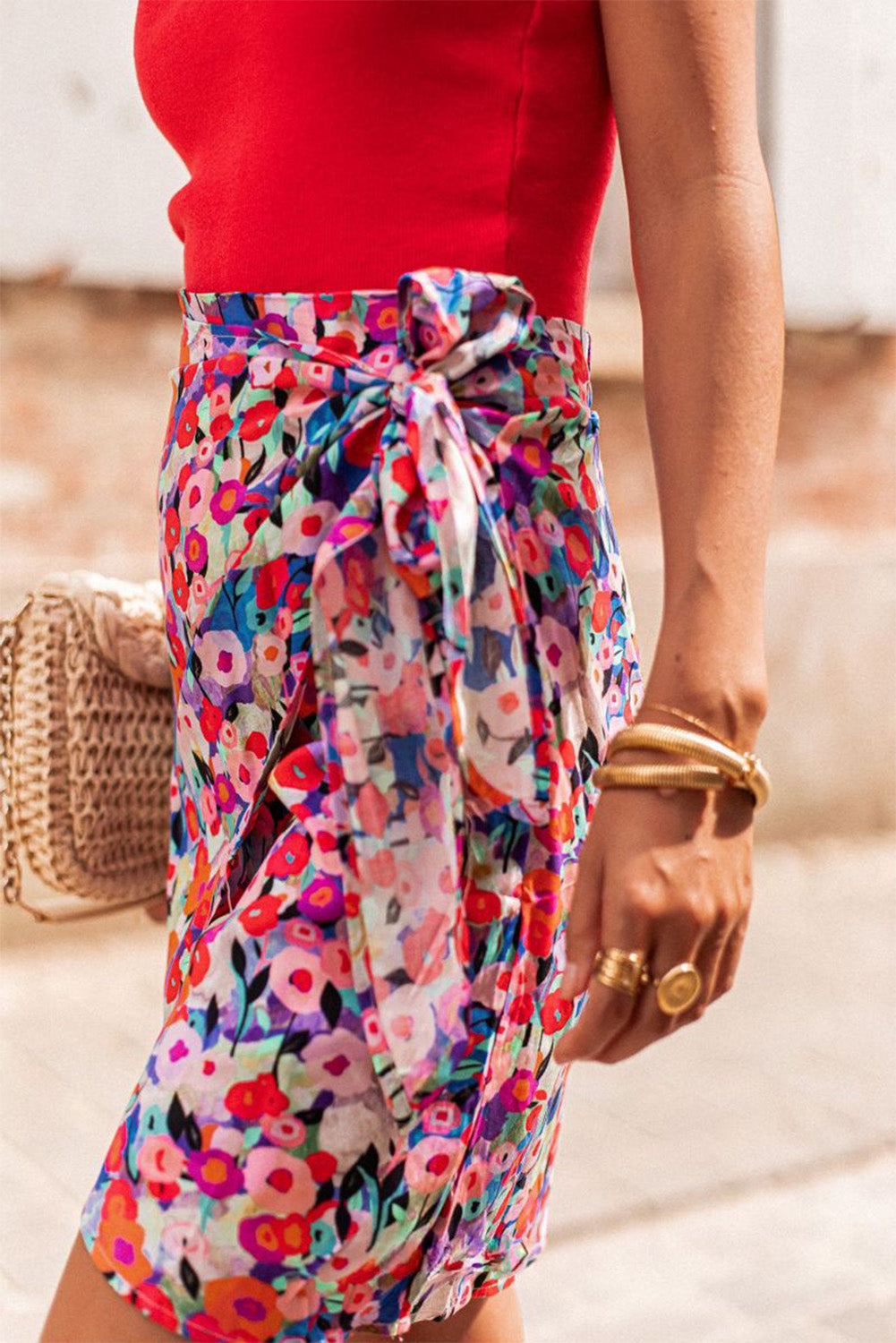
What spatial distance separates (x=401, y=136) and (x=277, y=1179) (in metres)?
0.62

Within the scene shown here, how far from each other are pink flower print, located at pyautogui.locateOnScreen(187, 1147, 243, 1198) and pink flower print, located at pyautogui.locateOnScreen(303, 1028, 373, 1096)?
67 mm

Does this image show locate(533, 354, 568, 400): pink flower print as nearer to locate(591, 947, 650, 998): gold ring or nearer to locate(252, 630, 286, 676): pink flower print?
locate(252, 630, 286, 676): pink flower print

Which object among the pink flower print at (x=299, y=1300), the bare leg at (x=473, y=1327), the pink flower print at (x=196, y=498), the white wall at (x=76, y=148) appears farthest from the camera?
the white wall at (x=76, y=148)

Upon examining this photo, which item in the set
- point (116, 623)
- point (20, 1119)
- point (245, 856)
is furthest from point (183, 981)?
point (20, 1119)

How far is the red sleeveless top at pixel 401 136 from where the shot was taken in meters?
0.99

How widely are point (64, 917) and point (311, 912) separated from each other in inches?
22.9

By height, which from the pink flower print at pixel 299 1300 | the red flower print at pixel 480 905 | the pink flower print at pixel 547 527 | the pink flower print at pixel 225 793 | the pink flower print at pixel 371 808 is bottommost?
the pink flower print at pixel 299 1300

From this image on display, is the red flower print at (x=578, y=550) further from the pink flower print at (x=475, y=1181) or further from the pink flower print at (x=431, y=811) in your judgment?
the pink flower print at (x=475, y=1181)

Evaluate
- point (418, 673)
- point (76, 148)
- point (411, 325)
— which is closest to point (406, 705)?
point (418, 673)

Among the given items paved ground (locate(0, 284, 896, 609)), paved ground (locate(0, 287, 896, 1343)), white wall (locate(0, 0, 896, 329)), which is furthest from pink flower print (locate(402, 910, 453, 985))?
white wall (locate(0, 0, 896, 329))

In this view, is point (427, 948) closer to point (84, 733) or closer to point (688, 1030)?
point (84, 733)

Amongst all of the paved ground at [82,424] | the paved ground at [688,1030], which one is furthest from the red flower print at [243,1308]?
the paved ground at [82,424]

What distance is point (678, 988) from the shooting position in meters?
0.89

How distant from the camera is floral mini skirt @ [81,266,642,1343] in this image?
968 mm
